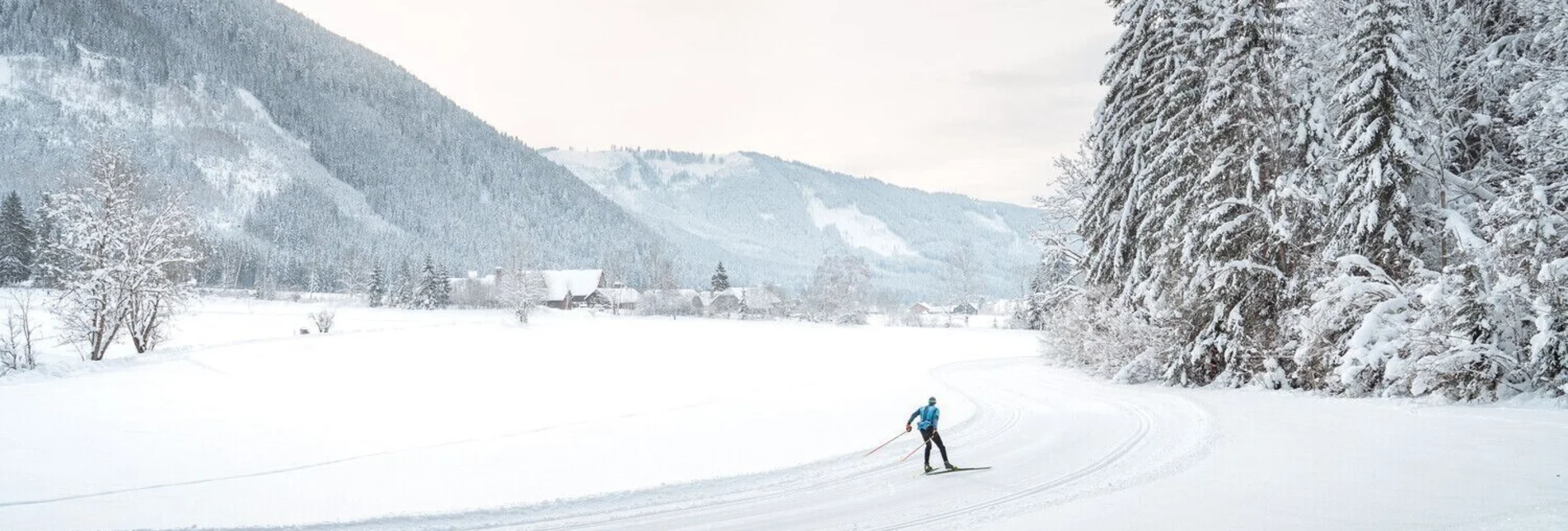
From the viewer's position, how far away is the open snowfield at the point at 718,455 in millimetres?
9156

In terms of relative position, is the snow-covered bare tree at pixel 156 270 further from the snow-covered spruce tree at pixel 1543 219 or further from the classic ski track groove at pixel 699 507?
the snow-covered spruce tree at pixel 1543 219

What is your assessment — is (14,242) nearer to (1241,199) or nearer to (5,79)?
(1241,199)

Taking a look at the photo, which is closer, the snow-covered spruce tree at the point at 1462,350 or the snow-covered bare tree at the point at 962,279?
the snow-covered spruce tree at the point at 1462,350

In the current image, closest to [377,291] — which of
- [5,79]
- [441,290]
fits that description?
[441,290]

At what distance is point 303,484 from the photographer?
11.4 meters

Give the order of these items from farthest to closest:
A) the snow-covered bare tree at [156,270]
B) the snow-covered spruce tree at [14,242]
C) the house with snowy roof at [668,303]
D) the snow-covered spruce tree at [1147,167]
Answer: the house with snowy roof at [668,303] → the snow-covered spruce tree at [14,242] → the snow-covered bare tree at [156,270] → the snow-covered spruce tree at [1147,167]

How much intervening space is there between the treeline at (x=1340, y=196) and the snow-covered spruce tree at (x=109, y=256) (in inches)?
1380

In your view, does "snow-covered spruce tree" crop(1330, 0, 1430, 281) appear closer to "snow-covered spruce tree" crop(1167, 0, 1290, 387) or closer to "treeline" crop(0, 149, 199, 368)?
"snow-covered spruce tree" crop(1167, 0, 1290, 387)

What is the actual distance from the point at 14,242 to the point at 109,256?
51.7m

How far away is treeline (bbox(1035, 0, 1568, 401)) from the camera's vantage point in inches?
616

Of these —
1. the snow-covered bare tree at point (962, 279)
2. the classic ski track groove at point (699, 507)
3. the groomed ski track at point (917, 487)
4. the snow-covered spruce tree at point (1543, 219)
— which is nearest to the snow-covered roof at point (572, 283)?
the snow-covered bare tree at point (962, 279)

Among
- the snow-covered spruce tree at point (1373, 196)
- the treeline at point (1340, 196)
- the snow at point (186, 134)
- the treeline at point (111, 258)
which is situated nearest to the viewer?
the treeline at point (1340, 196)

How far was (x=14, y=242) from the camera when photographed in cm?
6144

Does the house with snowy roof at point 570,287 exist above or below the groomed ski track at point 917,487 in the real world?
above
